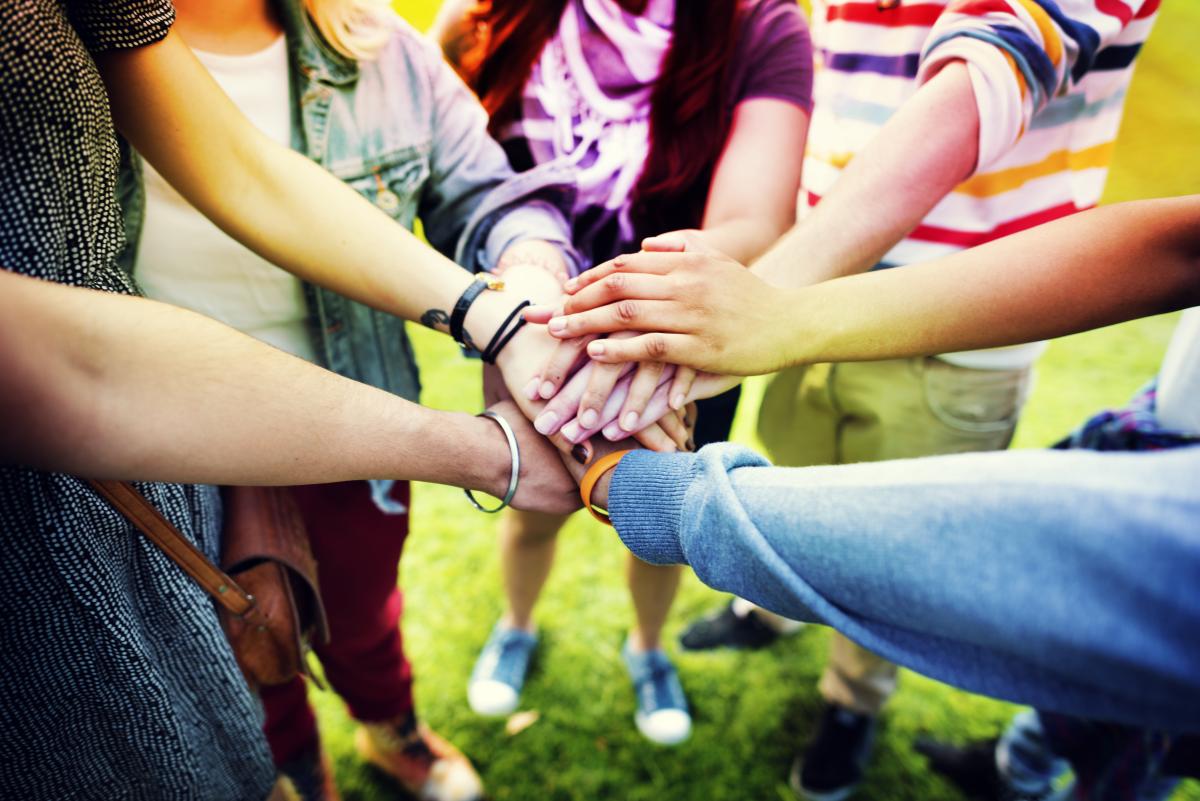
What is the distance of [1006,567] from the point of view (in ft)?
2.13

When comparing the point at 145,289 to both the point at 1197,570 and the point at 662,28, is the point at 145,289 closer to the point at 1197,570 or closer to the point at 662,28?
the point at 662,28

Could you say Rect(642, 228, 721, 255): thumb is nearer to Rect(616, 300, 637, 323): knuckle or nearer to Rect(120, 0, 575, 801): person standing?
Rect(616, 300, 637, 323): knuckle

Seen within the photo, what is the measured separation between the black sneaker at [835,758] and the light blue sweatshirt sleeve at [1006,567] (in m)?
1.45

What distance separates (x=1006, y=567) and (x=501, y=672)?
6.11 feet

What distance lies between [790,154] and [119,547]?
1.46 meters

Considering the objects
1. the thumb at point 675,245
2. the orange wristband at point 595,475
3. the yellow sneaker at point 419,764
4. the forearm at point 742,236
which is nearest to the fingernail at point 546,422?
the orange wristband at point 595,475

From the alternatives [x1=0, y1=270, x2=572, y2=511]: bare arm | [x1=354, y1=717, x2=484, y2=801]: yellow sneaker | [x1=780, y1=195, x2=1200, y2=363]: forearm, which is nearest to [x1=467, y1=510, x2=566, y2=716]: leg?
[x1=354, y1=717, x2=484, y2=801]: yellow sneaker

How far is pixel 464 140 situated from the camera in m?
1.48

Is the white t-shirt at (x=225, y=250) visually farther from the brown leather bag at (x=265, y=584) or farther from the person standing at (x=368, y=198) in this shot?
the brown leather bag at (x=265, y=584)

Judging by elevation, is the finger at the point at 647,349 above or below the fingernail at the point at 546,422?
above

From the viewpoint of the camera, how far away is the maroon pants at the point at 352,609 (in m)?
1.58

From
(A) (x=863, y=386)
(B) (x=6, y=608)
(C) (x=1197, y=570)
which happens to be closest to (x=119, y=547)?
(B) (x=6, y=608)

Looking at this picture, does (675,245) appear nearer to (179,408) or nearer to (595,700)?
(179,408)

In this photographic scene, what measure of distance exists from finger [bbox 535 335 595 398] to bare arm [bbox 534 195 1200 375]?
0.03 meters
